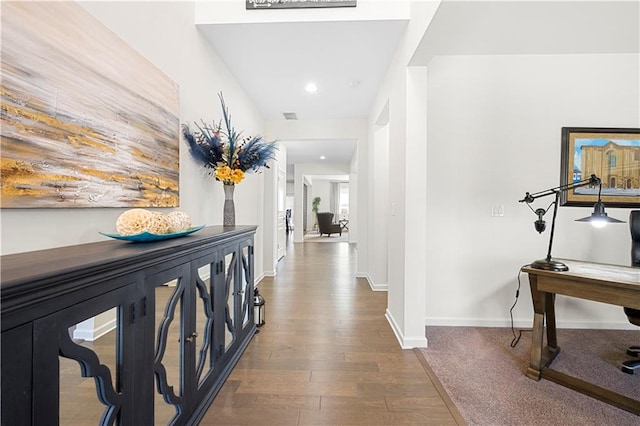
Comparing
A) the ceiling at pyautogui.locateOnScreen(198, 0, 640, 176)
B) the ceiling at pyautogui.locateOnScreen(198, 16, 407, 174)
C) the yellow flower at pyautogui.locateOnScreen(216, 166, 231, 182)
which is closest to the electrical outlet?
the ceiling at pyautogui.locateOnScreen(198, 0, 640, 176)

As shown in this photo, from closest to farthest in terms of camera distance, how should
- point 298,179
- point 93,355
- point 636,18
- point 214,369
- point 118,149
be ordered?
point 93,355
point 118,149
point 214,369
point 636,18
point 298,179

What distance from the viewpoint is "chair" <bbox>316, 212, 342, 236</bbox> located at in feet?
36.0

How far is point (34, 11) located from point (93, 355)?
50.5 inches

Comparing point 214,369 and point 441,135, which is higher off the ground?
point 441,135

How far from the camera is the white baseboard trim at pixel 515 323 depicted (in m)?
2.85

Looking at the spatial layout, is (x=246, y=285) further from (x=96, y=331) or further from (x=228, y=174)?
(x=96, y=331)

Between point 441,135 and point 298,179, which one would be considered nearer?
point 441,135

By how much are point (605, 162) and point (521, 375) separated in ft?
7.56

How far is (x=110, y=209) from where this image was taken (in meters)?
1.48

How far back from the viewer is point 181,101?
2.12 m

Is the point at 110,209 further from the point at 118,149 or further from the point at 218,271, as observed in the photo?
the point at 218,271

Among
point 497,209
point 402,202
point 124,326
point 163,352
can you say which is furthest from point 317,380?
point 497,209

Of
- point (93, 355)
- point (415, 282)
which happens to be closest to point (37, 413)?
point (93, 355)

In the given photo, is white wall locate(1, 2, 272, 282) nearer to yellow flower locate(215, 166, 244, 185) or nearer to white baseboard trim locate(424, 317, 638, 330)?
yellow flower locate(215, 166, 244, 185)
